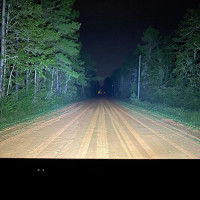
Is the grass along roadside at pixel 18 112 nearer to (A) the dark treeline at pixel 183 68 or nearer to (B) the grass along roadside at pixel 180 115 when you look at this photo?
(B) the grass along roadside at pixel 180 115

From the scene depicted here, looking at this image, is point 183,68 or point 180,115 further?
point 183,68

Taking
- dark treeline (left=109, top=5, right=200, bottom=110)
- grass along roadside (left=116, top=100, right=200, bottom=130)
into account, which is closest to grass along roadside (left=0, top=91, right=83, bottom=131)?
grass along roadside (left=116, top=100, right=200, bottom=130)

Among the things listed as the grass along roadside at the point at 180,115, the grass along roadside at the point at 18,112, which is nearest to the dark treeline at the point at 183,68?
the grass along roadside at the point at 180,115

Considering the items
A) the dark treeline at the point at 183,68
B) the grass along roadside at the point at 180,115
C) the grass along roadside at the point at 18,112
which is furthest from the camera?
the dark treeline at the point at 183,68

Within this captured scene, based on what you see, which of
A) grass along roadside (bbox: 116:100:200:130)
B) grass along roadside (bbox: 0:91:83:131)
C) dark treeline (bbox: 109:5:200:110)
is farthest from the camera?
dark treeline (bbox: 109:5:200:110)

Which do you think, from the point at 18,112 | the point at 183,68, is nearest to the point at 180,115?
the point at 183,68

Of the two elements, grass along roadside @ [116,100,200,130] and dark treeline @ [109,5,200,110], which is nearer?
grass along roadside @ [116,100,200,130]

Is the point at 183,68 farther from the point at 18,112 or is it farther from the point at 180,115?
the point at 18,112

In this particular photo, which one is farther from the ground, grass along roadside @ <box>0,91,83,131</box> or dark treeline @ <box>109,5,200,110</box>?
dark treeline @ <box>109,5,200,110</box>

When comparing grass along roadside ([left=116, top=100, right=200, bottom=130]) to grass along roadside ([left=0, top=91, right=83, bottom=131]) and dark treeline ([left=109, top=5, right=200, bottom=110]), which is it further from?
grass along roadside ([left=0, top=91, right=83, bottom=131])

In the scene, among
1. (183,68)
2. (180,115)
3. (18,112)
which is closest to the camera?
(18,112)

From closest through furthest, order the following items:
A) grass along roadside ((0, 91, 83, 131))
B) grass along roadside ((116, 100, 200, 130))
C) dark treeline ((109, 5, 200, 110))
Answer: grass along roadside ((0, 91, 83, 131)) < grass along roadside ((116, 100, 200, 130)) < dark treeline ((109, 5, 200, 110))
